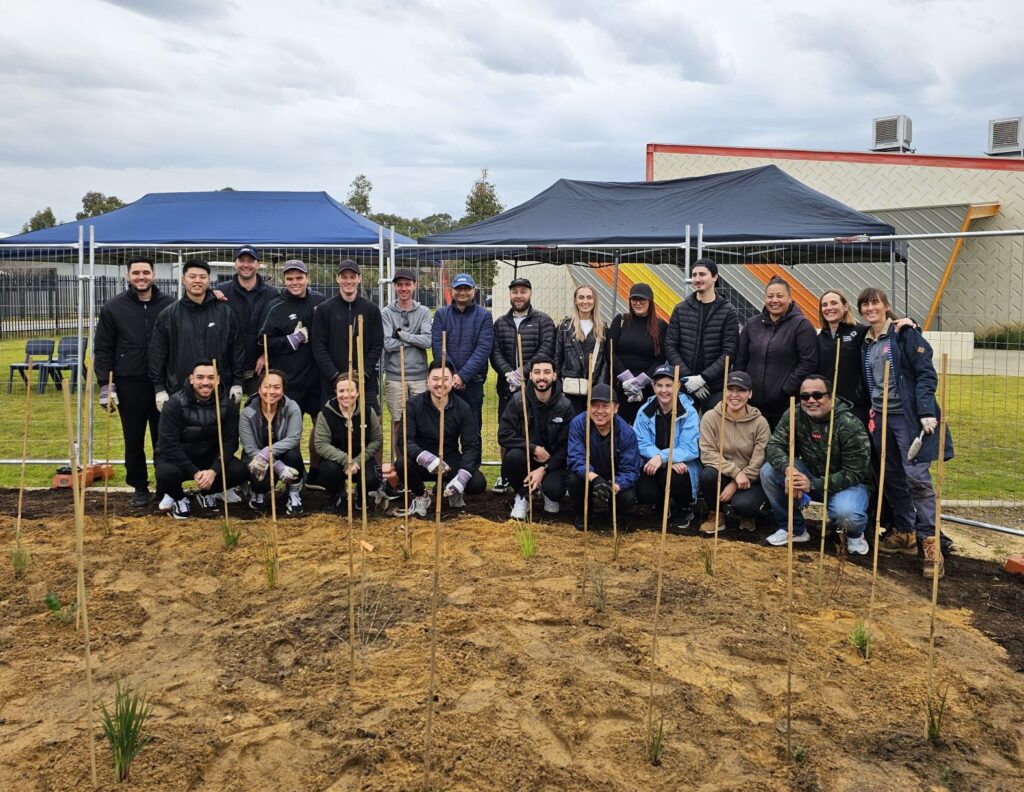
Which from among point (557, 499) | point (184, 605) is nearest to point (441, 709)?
point (184, 605)

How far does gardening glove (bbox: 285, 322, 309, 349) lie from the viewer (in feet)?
20.3

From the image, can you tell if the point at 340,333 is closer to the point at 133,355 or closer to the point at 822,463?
the point at 133,355

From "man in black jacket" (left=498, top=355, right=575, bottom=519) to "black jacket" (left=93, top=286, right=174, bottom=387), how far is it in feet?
9.02

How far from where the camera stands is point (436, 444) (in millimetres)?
6297

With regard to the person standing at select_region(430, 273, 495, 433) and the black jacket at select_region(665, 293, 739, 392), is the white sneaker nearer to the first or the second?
the person standing at select_region(430, 273, 495, 433)

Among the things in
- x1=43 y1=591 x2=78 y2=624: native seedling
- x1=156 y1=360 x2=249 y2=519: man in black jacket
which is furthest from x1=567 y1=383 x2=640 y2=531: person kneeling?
x1=43 y1=591 x2=78 y2=624: native seedling

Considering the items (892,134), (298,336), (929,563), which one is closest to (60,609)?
(298,336)

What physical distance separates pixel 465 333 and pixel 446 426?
31.8 inches

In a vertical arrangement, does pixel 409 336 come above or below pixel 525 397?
above

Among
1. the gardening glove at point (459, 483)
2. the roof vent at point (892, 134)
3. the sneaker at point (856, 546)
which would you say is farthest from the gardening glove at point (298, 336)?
the roof vent at point (892, 134)

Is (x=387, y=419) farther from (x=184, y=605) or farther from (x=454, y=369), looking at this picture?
(x=184, y=605)

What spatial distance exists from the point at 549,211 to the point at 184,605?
6492 millimetres

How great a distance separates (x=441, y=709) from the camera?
3.15m

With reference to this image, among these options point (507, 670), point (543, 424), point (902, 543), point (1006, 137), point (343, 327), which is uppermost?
point (1006, 137)
